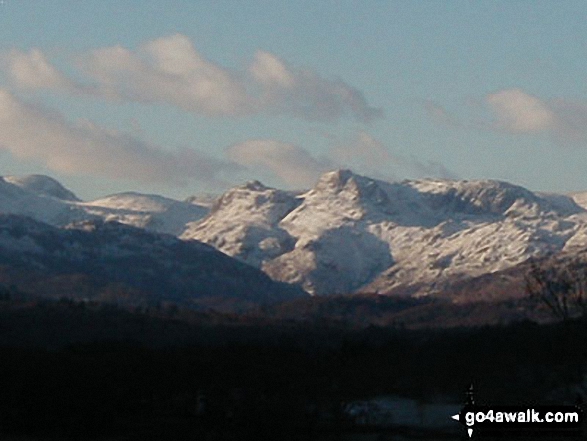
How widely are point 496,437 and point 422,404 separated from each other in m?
65.4

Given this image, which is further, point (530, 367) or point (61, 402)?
point (530, 367)

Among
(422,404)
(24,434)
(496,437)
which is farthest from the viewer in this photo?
(422,404)

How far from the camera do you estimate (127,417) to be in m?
150

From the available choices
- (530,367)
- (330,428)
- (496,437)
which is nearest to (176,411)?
(330,428)

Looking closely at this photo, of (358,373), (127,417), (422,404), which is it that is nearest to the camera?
(127,417)

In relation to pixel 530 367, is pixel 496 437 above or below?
below

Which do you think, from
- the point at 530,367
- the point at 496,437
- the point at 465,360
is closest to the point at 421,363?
the point at 465,360

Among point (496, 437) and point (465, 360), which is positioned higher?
point (465, 360)

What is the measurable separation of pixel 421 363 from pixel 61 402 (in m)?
58.9

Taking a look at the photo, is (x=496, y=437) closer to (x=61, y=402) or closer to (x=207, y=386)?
(x=61, y=402)

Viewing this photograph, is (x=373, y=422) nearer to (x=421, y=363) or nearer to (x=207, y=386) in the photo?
(x=207, y=386)

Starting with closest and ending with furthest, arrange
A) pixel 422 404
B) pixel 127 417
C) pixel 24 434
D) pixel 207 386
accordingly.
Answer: pixel 24 434 < pixel 127 417 < pixel 422 404 < pixel 207 386

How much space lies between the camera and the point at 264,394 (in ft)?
537

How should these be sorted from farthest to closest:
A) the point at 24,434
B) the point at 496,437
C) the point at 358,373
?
the point at 358,373
the point at 24,434
the point at 496,437
